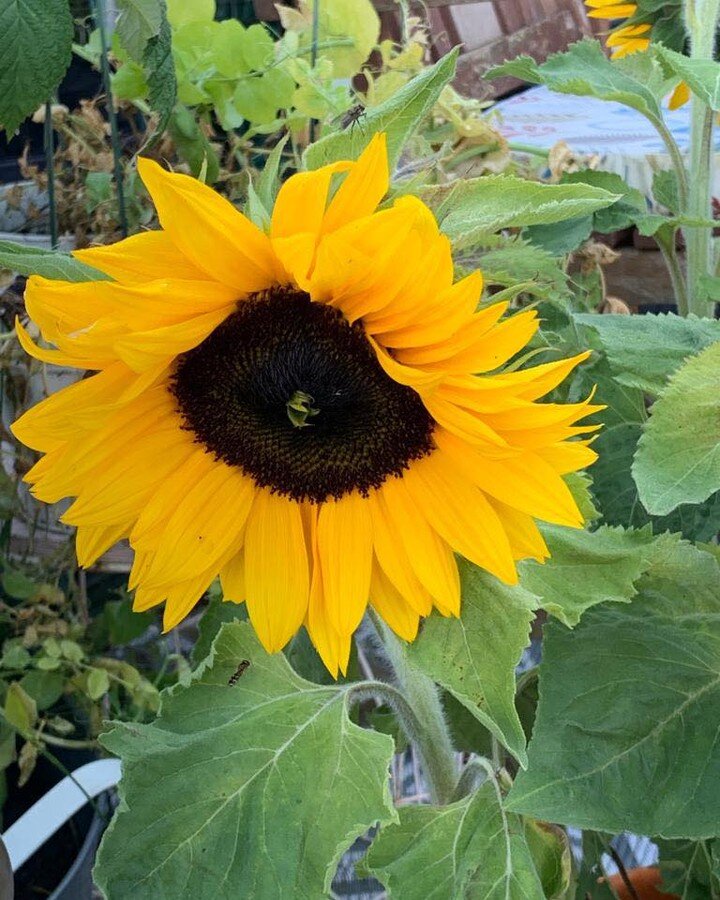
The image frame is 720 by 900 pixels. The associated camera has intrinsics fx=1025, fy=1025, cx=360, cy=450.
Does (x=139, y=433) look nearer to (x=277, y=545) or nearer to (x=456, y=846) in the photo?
(x=277, y=545)

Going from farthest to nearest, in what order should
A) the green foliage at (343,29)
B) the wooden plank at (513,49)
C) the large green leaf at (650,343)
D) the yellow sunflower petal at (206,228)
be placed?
the wooden plank at (513,49) < the green foliage at (343,29) < the large green leaf at (650,343) < the yellow sunflower petal at (206,228)

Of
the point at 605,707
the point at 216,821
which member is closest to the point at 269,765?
the point at 216,821

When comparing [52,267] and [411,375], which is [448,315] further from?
[52,267]

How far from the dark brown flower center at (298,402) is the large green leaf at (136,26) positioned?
0.35ft

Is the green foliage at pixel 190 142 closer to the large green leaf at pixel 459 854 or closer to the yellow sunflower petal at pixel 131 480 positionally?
the yellow sunflower petal at pixel 131 480

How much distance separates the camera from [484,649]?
0.34m

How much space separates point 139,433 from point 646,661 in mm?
225

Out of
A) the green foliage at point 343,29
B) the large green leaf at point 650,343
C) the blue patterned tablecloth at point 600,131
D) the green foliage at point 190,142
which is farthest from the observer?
the blue patterned tablecloth at point 600,131

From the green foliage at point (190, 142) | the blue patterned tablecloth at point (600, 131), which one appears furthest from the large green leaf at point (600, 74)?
the blue patterned tablecloth at point (600, 131)

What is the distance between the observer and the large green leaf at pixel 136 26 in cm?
36

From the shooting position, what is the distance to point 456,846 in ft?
1.34

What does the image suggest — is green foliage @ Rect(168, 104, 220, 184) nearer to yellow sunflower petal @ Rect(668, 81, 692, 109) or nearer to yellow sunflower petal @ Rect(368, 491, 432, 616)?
yellow sunflower petal @ Rect(368, 491, 432, 616)

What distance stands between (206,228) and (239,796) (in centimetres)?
23

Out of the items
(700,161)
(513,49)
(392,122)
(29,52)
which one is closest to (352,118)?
(392,122)
